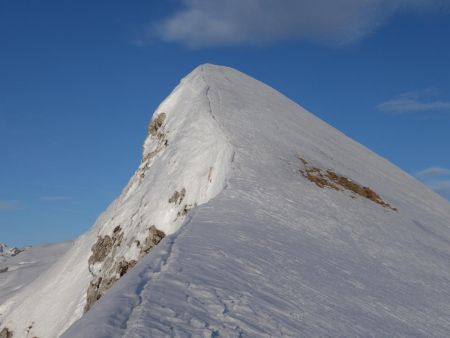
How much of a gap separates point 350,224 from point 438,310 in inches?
212

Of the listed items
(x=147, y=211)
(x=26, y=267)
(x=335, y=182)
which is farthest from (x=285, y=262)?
(x=26, y=267)

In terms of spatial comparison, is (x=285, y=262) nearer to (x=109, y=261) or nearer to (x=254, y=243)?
(x=254, y=243)

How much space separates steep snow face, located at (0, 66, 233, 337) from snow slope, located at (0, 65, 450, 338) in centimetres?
11

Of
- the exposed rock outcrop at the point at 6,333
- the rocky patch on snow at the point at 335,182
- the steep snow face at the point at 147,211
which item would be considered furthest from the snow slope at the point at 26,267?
the rocky patch on snow at the point at 335,182

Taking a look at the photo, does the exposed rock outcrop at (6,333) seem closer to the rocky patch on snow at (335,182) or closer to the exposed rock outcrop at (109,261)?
the exposed rock outcrop at (109,261)

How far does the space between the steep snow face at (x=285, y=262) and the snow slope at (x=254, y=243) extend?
3 centimetres

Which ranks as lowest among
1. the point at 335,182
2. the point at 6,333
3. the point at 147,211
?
the point at 6,333

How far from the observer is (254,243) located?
966cm

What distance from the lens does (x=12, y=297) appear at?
102ft

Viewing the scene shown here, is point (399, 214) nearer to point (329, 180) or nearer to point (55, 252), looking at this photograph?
point (329, 180)

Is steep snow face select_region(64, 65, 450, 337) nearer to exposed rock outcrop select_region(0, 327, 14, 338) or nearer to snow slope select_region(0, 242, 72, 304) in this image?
exposed rock outcrop select_region(0, 327, 14, 338)

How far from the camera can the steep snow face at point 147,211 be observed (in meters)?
18.7

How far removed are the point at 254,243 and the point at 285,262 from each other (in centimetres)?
81

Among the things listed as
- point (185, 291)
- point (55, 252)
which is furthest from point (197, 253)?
point (55, 252)
